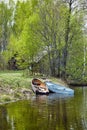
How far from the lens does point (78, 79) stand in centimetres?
5369

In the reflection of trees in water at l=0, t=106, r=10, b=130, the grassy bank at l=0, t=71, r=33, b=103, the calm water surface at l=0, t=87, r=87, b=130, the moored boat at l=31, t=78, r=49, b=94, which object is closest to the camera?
the reflection of trees in water at l=0, t=106, r=10, b=130

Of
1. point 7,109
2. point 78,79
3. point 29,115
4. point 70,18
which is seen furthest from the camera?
point 78,79

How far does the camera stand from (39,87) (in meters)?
37.4

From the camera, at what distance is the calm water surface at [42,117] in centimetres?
1825

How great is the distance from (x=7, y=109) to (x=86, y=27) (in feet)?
96.5

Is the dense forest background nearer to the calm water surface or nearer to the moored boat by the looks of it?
the moored boat

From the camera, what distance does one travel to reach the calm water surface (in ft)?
59.9

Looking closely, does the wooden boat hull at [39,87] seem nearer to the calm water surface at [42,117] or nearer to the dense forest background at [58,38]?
the calm water surface at [42,117]

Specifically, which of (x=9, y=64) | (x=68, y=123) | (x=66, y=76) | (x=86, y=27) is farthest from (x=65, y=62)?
(x=68, y=123)

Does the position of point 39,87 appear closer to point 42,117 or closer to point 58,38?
point 58,38

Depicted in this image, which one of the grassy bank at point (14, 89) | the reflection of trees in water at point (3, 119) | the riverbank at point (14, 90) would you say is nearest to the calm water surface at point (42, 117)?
the reflection of trees in water at point (3, 119)

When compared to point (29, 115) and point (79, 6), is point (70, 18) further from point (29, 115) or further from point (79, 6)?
point (29, 115)

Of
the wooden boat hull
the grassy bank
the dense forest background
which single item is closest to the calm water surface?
the grassy bank

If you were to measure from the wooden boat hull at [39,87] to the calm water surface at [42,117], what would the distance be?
370 inches
